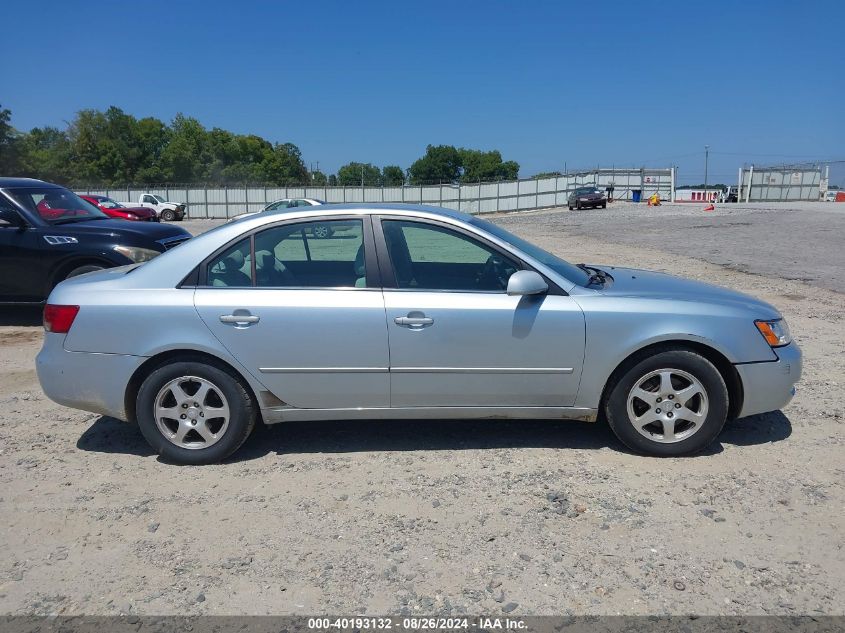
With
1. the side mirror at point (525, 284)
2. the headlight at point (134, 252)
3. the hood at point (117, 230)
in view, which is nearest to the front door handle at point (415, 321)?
the side mirror at point (525, 284)

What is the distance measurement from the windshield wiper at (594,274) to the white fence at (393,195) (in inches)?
1672

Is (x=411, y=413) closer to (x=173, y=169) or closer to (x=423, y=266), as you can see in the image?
(x=423, y=266)

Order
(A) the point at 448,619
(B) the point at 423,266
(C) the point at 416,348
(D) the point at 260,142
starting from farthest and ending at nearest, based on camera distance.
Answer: (D) the point at 260,142 → (B) the point at 423,266 → (C) the point at 416,348 → (A) the point at 448,619

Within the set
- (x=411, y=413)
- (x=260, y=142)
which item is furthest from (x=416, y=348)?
(x=260, y=142)

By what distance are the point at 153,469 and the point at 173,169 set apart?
7836cm

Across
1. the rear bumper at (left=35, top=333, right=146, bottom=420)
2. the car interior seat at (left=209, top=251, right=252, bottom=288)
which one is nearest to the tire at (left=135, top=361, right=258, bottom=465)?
the rear bumper at (left=35, top=333, right=146, bottom=420)

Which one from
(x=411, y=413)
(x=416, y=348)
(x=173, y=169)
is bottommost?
(x=411, y=413)

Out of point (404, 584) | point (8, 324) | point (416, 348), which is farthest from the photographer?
point (8, 324)

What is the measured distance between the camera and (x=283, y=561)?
3270 millimetres

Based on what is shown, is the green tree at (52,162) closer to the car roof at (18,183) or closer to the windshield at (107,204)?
the windshield at (107,204)

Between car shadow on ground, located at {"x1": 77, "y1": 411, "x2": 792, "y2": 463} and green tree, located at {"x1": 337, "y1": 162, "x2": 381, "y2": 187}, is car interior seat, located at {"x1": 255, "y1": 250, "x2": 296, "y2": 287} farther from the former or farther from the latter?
green tree, located at {"x1": 337, "y1": 162, "x2": 381, "y2": 187}

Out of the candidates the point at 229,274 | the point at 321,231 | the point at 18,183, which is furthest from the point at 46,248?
the point at 321,231

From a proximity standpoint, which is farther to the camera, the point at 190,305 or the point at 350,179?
the point at 350,179

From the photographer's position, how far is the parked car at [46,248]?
802cm
